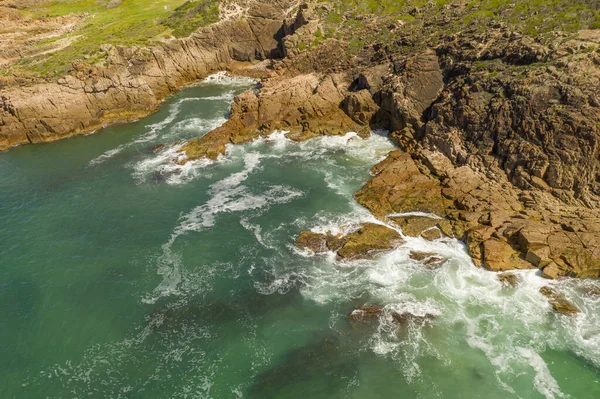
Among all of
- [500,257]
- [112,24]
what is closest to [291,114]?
[500,257]

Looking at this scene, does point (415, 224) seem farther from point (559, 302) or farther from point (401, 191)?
point (559, 302)

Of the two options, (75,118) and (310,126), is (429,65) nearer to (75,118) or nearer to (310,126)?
(310,126)

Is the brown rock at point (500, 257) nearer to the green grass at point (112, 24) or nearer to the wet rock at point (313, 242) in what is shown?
the wet rock at point (313, 242)

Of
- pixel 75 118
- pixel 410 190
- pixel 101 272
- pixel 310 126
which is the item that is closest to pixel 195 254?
pixel 101 272

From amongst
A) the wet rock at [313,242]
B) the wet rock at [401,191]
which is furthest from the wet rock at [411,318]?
the wet rock at [401,191]

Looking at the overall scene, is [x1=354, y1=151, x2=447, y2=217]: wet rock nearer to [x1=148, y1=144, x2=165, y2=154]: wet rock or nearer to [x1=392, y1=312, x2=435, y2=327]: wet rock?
[x1=392, y1=312, x2=435, y2=327]: wet rock

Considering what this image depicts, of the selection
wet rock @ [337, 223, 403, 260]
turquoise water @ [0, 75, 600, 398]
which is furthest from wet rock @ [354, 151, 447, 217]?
wet rock @ [337, 223, 403, 260]
